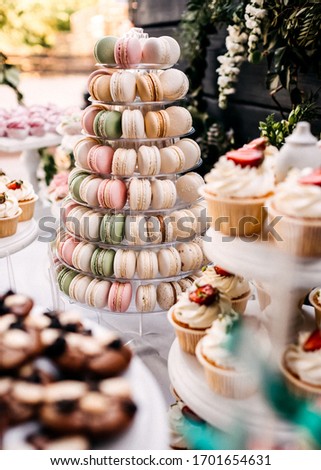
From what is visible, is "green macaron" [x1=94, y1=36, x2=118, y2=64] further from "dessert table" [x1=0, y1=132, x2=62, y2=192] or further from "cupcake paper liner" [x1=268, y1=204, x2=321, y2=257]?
"dessert table" [x1=0, y1=132, x2=62, y2=192]

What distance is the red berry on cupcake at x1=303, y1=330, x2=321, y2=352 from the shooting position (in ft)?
4.39

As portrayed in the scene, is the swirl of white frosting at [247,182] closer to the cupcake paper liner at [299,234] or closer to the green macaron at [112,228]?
the cupcake paper liner at [299,234]

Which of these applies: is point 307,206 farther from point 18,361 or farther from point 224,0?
point 224,0

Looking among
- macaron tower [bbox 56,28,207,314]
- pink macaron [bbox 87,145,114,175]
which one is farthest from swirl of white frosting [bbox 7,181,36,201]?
pink macaron [bbox 87,145,114,175]

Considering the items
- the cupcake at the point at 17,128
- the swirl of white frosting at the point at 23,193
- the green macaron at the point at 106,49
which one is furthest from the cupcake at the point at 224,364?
the cupcake at the point at 17,128

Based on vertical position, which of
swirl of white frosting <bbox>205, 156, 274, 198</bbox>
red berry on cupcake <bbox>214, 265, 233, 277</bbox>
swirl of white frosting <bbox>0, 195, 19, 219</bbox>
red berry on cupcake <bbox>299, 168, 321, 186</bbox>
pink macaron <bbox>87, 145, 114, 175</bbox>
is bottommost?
red berry on cupcake <bbox>214, 265, 233, 277</bbox>

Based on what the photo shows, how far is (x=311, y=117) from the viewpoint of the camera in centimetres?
253

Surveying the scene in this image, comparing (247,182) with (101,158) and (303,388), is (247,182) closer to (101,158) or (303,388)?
(303,388)

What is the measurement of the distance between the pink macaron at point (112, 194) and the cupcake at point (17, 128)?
6.80 ft

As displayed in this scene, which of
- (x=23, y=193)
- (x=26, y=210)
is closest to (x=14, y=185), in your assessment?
(x=23, y=193)

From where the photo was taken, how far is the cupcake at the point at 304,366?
1.28m

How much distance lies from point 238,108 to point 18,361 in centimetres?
327

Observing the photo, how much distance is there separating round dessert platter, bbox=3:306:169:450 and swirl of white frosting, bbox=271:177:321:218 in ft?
1.78

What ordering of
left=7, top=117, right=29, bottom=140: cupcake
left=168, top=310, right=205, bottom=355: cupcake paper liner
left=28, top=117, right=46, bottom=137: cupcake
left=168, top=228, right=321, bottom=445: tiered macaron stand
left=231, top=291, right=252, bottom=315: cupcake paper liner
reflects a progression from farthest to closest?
left=28, top=117, right=46, bottom=137: cupcake → left=7, top=117, right=29, bottom=140: cupcake → left=231, top=291, right=252, bottom=315: cupcake paper liner → left=168, top=310, right=205, bottom=355: cupcake paper liner → left=168, top=228, right=321, bottom=445: tiered macaron stand
